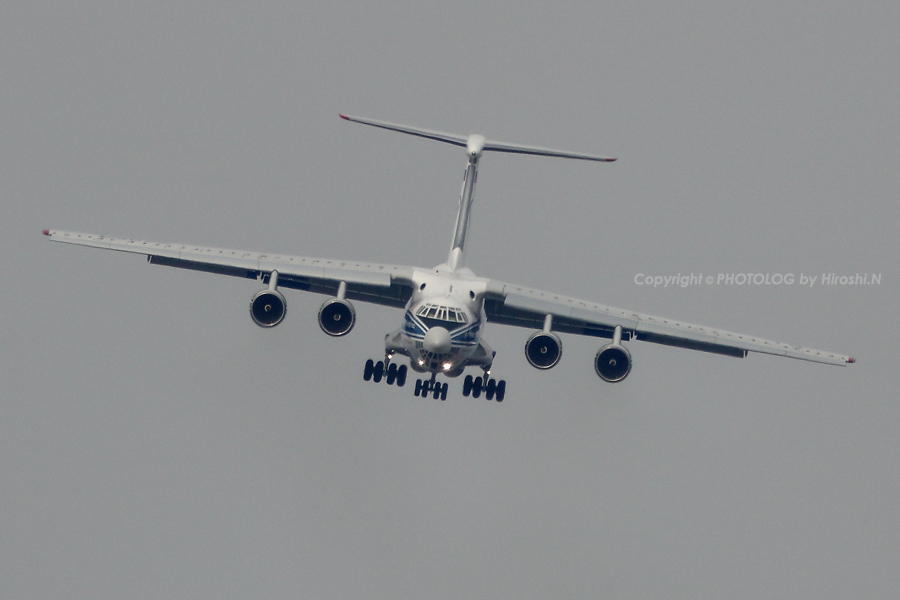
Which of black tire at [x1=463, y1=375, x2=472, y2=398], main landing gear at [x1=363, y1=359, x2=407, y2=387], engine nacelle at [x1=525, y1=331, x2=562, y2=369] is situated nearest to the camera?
engine nacelle at [x1=525, y1=331, x2=562, y2=369]

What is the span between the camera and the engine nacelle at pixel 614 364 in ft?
119

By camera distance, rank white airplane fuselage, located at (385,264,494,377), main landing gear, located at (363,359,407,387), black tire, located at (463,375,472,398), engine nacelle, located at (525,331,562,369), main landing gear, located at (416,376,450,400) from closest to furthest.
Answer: white airplane fuselage, located at (385,264,494,377), engine nacelle, located at (525,331,562,369), main landing gear, located at (416,376,450,400), main landing gear, located at (363,359,407,387), black tire, located at (463,375,472,398)

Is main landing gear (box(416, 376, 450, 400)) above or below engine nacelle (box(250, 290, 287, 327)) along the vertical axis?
below

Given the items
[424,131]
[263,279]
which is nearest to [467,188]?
[424,131]

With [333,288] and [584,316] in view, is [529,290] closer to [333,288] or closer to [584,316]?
[584,316]

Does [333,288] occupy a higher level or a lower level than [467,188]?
lower

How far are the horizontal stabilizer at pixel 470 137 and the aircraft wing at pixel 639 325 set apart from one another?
3.14m

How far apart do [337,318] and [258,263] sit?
9.06ft

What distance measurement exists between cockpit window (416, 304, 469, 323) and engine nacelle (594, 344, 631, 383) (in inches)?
129

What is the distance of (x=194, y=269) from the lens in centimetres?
3809

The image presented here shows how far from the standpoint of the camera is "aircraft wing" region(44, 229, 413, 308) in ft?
122

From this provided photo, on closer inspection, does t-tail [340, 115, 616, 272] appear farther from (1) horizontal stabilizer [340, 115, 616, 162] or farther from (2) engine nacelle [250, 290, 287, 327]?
(2) engine nacelle [250, 290, 287, 327]

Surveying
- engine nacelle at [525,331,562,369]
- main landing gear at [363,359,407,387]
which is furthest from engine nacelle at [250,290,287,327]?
engine nacelle at [525,331,562,369]

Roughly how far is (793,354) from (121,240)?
15428 mm
